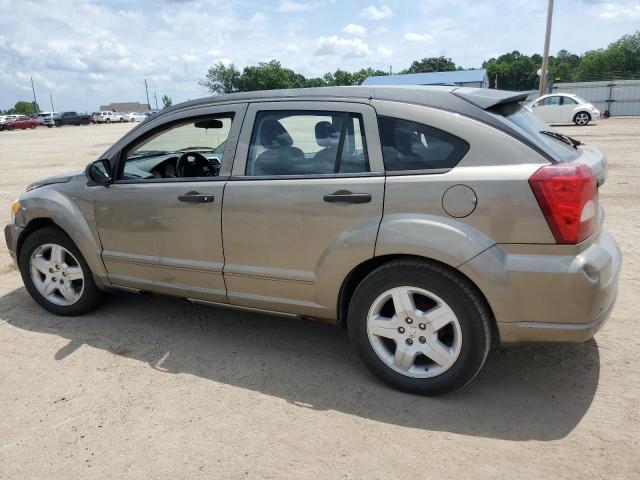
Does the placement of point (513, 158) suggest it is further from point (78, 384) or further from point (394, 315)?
point (78, 384)

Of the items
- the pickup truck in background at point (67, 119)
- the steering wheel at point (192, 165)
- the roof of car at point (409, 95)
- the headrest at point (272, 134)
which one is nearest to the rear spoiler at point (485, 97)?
the roof of car at point (409, 95)

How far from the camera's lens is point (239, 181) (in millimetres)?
3406

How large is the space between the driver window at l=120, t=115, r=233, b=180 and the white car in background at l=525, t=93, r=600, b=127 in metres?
22.5

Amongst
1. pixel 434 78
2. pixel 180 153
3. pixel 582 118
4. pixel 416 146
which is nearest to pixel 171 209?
pixel 180 153

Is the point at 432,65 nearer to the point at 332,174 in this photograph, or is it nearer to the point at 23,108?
the point at 23,108

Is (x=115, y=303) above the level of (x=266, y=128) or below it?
below

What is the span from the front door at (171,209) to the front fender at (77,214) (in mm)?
79

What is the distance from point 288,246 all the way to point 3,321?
2.78 meters

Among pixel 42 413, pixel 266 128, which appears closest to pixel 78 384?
pixel 42 413

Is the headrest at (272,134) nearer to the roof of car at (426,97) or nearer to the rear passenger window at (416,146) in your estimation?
the roof of car at (426,97)

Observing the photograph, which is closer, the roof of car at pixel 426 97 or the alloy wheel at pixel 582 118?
the roof of car at pixel 426 97

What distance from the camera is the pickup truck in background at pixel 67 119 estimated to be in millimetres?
54781

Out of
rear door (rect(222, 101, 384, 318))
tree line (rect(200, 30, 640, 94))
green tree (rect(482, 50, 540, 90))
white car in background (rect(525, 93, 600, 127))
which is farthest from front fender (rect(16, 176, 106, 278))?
green tree (rect(482, 50, 540, 90))

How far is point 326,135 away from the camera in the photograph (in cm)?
323
